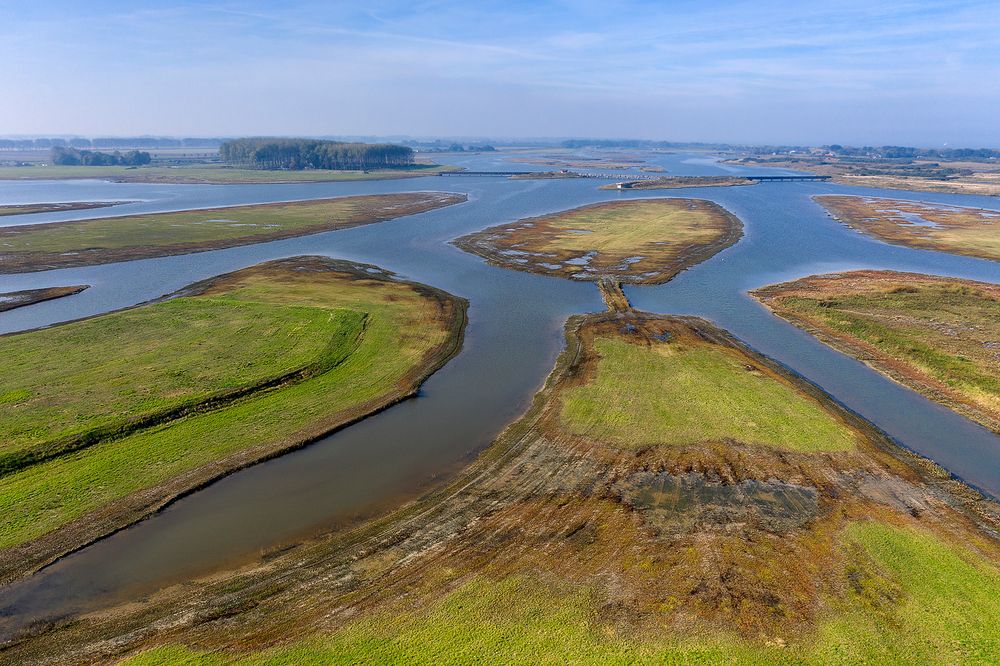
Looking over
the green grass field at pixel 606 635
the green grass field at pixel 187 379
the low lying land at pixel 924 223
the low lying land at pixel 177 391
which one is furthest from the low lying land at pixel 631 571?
the low lying land at pixel 924 223

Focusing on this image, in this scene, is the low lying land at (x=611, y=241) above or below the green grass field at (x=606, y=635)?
above

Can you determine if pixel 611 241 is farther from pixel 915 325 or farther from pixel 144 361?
pixel 144 361

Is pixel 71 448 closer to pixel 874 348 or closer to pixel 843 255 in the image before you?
pixel 874 348

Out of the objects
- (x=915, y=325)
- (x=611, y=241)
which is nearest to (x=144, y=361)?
(x=915, y=325)

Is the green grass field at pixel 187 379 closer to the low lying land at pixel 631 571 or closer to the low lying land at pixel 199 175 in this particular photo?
the low lying land at pixel 631 571

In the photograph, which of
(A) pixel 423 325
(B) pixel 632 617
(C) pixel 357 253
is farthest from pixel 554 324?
(C) pixel 357 253

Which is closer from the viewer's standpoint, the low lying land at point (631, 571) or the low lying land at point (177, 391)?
the low lying land at point (631, 571)
